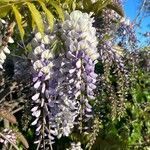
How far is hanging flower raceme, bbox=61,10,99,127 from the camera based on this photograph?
2502 mm

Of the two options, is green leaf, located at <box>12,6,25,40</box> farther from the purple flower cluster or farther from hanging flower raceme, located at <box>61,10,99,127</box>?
hanging flower raceme, located at <box>61,10,99,127</box>

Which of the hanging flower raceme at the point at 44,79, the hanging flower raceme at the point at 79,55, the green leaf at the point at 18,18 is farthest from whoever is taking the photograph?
the hanging flower raceme at the point at 44,79

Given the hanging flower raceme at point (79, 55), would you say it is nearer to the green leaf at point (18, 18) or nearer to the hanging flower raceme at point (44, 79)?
the hanging flower raceme at point (44, 79)

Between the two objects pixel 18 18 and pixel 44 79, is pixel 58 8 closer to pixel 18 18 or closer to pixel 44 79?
pixel 18 18

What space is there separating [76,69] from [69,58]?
0.06 meters

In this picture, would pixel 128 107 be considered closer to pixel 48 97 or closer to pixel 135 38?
pixel 135 38

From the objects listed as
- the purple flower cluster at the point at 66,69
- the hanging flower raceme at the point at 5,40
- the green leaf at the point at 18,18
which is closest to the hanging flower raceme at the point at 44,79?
the purple flower cluster at the point at 66,69

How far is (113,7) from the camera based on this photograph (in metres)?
2.76

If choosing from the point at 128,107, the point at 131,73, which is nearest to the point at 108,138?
the point at 128,107

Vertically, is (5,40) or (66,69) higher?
(5,40)

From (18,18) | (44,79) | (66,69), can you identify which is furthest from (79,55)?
(18,18)

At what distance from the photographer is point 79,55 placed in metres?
2.52

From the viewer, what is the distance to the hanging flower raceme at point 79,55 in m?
2.50

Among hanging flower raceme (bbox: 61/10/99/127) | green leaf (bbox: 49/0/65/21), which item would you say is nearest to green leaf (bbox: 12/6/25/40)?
green leaf (bbox: 49/0/65/21)
